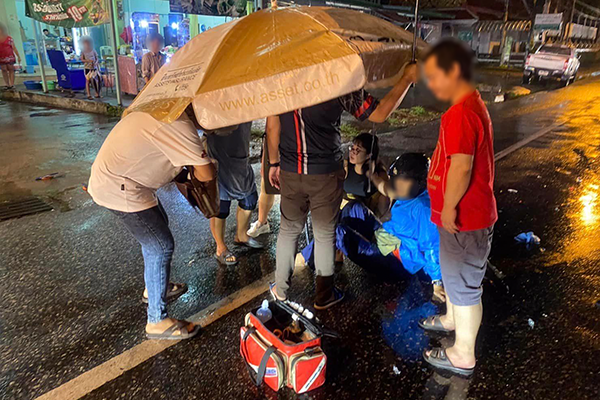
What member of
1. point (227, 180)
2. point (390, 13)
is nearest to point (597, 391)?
point (227, 180)

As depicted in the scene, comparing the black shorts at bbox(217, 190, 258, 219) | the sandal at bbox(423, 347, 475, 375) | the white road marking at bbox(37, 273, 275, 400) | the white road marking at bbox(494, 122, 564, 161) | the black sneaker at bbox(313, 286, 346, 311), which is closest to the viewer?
the white road marking at bbox(37, 273, 275, 400)

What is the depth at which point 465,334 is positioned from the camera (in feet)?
8.38

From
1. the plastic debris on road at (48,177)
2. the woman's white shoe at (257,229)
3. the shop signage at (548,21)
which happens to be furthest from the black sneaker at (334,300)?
the shop signage at (548,21)

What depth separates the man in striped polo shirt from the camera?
2.66 meters

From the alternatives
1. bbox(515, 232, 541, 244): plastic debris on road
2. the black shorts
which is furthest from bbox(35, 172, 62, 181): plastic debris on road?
bbox(515, 232, 541, 244): plastic debris on road

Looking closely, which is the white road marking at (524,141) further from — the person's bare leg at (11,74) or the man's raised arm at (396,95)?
the person's bare leg at (11,74)

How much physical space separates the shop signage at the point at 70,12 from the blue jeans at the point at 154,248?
10562 millimetres

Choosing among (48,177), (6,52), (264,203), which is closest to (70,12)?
(6,52)

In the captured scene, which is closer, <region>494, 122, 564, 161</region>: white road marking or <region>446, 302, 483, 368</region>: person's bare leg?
<region>446, 302, 483, 368</region>: person's bare leg

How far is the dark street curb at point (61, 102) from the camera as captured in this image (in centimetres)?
1176

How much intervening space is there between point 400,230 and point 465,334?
3.52 feet

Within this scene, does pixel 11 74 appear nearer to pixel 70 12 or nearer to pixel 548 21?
pixel 70 12

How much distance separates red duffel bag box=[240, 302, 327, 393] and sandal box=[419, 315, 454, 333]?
3.04 feet

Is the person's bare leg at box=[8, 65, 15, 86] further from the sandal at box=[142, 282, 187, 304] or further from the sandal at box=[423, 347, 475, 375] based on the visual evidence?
the sandal at box=[423, 347, 475, 375]
